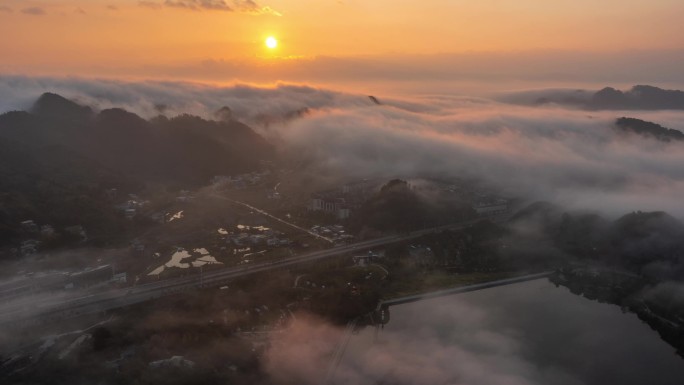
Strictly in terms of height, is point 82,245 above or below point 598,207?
Answer: below

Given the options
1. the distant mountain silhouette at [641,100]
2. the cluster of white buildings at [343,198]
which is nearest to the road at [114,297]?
the cluster of white buildings at [343,198]

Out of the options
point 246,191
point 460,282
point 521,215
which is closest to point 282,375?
point 460,282

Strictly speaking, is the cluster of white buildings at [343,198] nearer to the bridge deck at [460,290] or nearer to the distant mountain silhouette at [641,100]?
the bridge deck at [460,290]

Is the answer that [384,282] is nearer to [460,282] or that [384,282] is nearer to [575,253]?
[460,282]

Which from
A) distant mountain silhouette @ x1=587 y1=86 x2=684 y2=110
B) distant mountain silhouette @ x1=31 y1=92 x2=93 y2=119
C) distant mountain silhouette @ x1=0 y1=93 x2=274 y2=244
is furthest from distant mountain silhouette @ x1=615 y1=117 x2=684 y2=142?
distant mountain silhouette @ x1=31 y1=92 x2=93 y2=119

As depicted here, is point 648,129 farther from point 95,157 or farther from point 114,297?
point 114,297

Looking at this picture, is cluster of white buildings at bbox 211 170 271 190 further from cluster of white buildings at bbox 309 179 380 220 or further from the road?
the road

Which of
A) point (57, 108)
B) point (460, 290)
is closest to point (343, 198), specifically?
point (460, 290)
